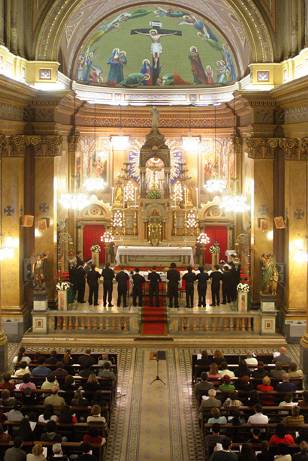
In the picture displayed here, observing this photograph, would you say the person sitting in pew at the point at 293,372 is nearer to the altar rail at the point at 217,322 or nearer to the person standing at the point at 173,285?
the altar rail at the point at 217,322

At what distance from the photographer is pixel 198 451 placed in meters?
14.7

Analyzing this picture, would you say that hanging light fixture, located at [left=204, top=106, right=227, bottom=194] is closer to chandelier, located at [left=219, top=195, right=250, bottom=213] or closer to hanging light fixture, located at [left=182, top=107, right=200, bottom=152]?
hanging light fixture, located at [left=182, top=107, right=200, bottom=152]

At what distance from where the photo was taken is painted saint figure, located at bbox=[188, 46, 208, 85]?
31406 mm

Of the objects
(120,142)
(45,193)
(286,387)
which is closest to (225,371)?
(286,387)

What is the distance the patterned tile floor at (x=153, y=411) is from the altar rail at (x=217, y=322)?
3.51ft

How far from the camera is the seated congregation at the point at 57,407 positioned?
1218cm

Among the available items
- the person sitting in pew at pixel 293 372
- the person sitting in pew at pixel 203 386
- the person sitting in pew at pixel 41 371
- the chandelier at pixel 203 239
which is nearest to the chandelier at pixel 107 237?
the chandelier at pixel 203 239

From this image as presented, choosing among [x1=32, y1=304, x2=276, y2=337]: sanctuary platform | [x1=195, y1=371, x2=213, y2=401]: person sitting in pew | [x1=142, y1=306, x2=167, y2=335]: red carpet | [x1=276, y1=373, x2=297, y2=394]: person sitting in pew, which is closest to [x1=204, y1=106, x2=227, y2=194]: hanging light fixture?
[x1=142, y1=306, x2=167, y2=335]: red carpet

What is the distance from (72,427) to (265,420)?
3.34 meters

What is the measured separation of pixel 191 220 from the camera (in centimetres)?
3175

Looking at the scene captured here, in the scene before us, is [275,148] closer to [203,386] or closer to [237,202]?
[237,202]

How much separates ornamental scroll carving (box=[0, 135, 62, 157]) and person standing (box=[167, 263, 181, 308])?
5159mm

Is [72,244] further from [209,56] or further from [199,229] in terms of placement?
[209,56]

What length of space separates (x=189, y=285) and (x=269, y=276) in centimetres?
257
